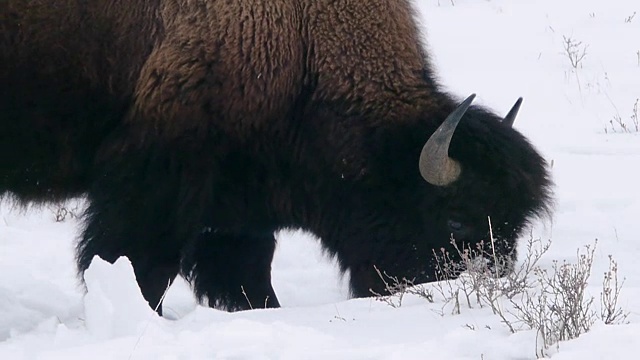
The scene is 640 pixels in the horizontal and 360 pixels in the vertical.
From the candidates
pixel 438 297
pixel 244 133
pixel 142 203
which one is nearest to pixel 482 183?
pixel 438 297

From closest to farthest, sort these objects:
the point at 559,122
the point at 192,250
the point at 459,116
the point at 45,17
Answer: the point at 459,116
the point at 45,17
the point at 192,250
the point at 559,122

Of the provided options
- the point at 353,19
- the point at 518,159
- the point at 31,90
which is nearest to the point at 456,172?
the point at 518,159

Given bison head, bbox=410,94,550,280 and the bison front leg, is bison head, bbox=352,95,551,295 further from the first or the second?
the bison front leg

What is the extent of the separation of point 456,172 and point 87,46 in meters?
1.79

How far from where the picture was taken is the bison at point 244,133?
17.6 feet

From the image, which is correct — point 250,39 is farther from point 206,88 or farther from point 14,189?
point 14,189

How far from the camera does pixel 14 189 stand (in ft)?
18.5

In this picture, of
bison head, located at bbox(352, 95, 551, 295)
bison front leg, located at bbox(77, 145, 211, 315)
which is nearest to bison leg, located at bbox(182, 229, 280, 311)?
bison front leg, located at bbox(77, 145, 211, 315)

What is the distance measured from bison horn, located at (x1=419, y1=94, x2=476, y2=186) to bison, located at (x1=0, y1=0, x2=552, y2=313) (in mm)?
14

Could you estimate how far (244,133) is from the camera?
17.9ft

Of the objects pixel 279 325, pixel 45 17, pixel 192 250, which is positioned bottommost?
pixel 192 250

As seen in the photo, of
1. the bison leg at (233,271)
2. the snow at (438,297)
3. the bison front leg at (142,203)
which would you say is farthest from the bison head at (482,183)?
the bison leg at (233,271)

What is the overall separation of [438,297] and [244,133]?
1384 millimetres

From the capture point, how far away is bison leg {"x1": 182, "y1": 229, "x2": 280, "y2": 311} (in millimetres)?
6289
